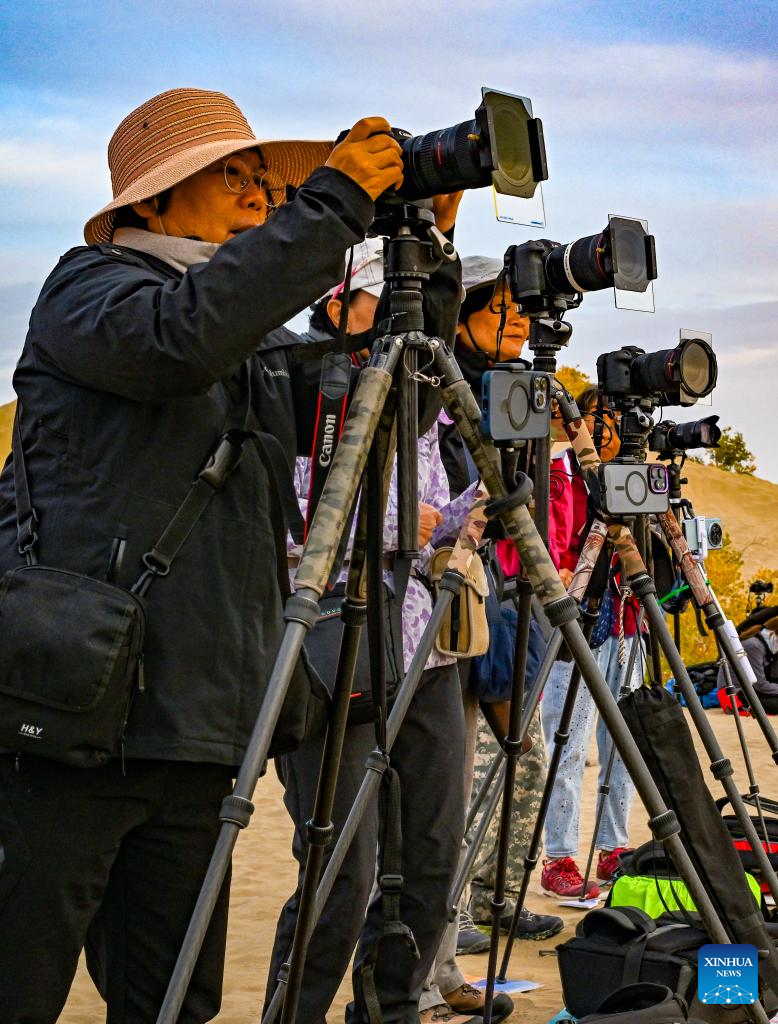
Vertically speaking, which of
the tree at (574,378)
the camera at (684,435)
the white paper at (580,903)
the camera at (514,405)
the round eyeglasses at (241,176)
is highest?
the tree at (574,378)

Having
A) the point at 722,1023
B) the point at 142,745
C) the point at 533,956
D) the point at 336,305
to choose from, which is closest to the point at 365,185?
the point at 142,745

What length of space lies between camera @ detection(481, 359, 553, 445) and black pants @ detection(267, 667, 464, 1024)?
2.73ft

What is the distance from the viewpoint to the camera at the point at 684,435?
4953mm

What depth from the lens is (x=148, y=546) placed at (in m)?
1.88

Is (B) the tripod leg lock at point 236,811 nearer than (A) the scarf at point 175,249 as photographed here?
Yes

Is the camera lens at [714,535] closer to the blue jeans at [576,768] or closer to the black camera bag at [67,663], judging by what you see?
the blue jeans at [576,768]

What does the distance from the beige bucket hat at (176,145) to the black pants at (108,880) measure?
0.95 m

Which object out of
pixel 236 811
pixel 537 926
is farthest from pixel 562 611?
pixel 537 926

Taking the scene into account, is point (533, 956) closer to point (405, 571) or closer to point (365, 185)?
point (405, 571)

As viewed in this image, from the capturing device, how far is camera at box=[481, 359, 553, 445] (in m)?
2.08

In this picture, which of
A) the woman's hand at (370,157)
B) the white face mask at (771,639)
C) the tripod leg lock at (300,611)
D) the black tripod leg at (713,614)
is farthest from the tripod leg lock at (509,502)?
the white face mask at (771,639)

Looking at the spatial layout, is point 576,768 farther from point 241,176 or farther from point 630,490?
point 241,176

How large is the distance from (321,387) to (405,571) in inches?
16.0

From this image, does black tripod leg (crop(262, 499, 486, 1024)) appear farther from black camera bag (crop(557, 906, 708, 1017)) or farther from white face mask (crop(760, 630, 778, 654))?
white face mask (crop(760, 630, 778, 654))
